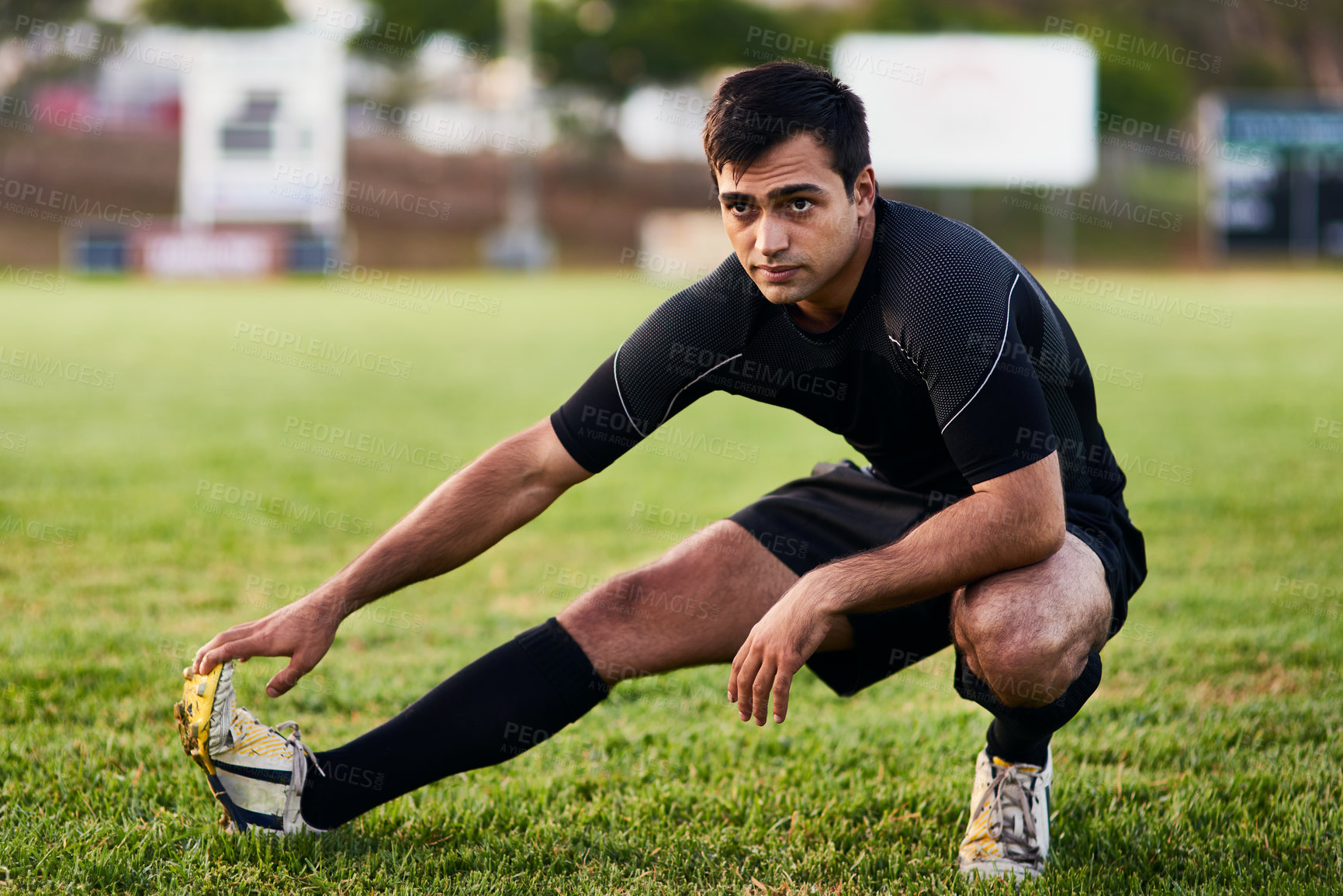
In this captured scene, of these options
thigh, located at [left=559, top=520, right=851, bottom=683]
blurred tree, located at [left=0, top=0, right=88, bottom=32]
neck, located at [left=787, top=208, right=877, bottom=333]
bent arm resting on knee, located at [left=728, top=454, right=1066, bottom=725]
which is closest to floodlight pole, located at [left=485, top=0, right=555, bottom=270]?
blurred tree, located at [left=0, top=0, right=88, bottom=32]

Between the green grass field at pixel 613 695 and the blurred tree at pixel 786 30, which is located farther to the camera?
the blurred tree at pixel 786 30

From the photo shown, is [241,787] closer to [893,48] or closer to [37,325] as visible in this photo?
[37,325]

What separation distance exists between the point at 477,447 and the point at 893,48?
29.5 meters

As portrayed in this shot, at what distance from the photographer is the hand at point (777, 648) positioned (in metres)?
2.30

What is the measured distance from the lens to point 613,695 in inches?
149

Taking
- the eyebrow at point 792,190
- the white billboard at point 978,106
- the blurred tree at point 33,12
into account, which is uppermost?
the blurred tree at point 33,12

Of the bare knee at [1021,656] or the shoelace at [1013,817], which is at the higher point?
the bare knee at [1021,656]

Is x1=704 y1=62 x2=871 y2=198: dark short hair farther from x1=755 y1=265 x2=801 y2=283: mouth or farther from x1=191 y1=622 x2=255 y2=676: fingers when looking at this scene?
x1=191 y1=622 x2=255 y2=676: fingers

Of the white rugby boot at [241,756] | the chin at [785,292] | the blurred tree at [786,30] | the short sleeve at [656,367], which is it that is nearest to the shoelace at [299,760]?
the white rugby boot at [241,756]

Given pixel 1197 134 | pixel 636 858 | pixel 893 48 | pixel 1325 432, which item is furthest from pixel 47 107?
pixel 636 858

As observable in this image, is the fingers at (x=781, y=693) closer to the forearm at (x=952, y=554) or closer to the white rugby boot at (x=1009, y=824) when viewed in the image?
the forearm at (x=952, y=554)

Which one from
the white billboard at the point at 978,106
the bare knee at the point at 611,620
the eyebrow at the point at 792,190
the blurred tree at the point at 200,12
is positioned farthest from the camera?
the blurred tree at the point at 200,12

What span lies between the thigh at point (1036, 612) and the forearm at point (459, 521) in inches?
33.5

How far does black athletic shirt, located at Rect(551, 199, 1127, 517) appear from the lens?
233 centimetres
